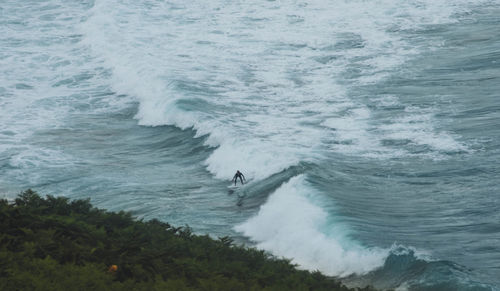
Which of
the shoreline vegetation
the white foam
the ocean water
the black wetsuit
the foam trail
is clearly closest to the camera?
the shoreline vegetation

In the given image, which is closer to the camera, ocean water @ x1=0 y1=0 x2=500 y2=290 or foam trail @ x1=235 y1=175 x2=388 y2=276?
foam trail @ x1=235 y1=175 x2=388 y2=276

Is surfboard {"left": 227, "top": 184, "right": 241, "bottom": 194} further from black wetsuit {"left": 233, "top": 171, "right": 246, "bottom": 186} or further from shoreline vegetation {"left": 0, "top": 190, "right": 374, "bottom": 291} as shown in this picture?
shoreline vegetation {"left": 0, "top": 190, "right": 374, "bottom": 291}

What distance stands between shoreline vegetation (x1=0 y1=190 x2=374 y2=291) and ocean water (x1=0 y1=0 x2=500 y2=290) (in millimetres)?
4918

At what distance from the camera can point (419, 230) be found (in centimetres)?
2262

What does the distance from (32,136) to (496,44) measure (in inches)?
897

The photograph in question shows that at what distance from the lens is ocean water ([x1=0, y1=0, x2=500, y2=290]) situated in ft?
75.2

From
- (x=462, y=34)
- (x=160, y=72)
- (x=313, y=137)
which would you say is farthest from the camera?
(x=462, y=34)

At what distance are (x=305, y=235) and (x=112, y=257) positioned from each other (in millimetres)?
10132

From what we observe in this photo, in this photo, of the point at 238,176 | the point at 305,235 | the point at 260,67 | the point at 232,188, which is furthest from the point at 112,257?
the point at 260,67

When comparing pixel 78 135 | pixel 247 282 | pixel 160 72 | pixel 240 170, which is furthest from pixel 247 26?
pixel 247 282

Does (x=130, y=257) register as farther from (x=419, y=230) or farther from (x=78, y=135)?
(x=78, y=135)

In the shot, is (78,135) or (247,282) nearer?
(247,282)

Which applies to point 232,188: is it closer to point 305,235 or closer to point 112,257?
point 305,235

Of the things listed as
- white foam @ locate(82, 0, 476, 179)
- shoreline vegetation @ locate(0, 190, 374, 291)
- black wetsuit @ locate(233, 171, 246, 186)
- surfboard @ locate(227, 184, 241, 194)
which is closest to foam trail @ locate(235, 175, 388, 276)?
black wetsuit @ locate(233, 171, 246, 186)
